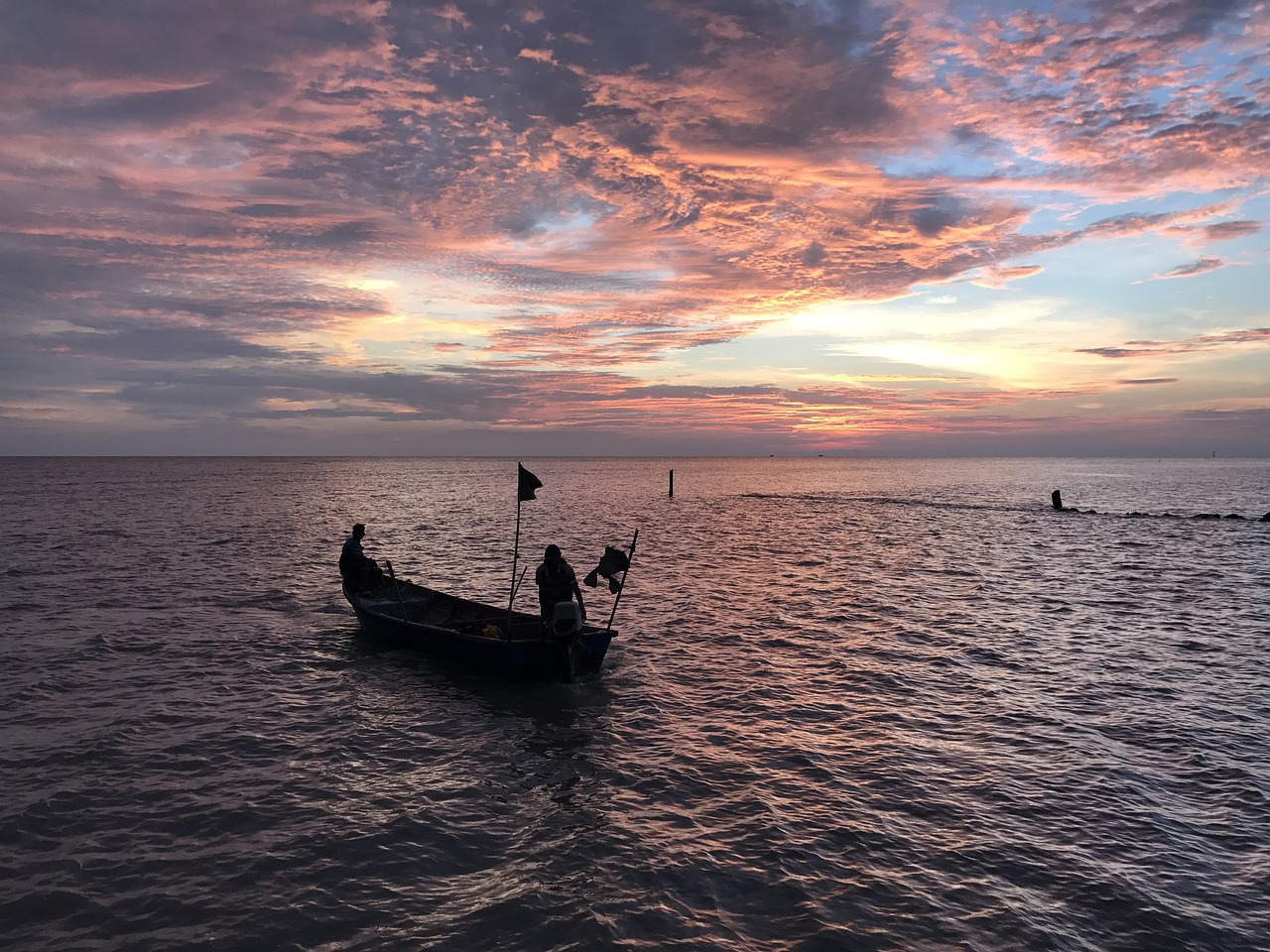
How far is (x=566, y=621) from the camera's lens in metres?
15.1

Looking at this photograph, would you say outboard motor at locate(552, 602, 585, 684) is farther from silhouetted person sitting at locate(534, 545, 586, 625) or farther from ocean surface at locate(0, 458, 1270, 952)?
ocean surface at locate(0, 458, 1270, 952)

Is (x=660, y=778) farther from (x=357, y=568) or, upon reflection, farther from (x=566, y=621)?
(x=357, y=568)

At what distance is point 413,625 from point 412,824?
8.71 meters

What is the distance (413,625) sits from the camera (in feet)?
58.7

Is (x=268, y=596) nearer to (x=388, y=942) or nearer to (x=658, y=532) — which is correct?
(x=388, y=942)

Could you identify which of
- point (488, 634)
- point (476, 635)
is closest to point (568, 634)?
point (488, 634)

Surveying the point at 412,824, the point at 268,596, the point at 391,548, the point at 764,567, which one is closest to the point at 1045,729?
the point at 412,824

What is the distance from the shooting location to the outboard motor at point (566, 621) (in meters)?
15.0

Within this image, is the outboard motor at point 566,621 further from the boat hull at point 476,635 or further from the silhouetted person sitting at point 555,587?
the silhouetted person sitting at point 555,587

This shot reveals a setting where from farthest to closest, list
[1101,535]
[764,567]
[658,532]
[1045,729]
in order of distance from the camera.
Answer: [658,532], [1101,535], [764,567], [1045,729]

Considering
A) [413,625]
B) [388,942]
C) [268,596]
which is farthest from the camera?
[268,596]

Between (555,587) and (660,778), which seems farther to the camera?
(555,587)

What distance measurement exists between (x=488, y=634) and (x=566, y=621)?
2606 millimetres

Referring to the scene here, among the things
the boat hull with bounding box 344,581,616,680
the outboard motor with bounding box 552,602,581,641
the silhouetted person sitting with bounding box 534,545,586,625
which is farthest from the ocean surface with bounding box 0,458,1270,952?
the silhouetted person sitting with bounding box 534,545,586,625
